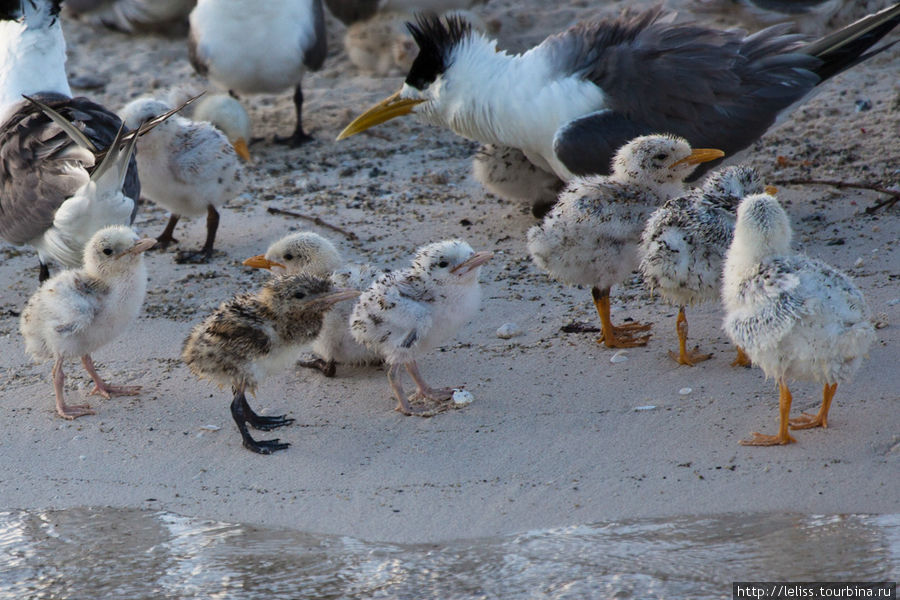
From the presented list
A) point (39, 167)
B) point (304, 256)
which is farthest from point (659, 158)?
point (39, 167)

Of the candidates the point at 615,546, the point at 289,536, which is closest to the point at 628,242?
the point at 615,546

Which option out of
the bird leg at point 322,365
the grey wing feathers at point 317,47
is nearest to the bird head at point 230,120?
the grey wing feathers at point 317,47

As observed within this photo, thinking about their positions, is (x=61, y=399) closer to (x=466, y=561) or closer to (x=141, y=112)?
(x=466, y=561)

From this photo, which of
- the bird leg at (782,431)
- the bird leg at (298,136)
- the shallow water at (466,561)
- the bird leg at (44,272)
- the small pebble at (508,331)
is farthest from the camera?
the bird leg at (298,136)

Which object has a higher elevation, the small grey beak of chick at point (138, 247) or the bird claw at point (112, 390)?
the small grey beak of chick at point (138, 247)

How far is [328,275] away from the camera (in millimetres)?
5074

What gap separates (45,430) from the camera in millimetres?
4613

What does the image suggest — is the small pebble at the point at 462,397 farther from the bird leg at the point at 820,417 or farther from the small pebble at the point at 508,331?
the bird leg at the point at 820,417

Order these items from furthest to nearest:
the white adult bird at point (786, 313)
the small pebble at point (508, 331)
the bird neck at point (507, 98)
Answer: the bird neck at point (507, 98)
the small pebble at point (508, 331)
the white adult bird at point (786, 313)

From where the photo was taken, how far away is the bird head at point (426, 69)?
21.6 feet

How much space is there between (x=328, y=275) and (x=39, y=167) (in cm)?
169

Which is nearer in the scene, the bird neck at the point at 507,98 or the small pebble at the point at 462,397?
the small pebble at the point at 462,397

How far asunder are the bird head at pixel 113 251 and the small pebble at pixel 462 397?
1428 mm

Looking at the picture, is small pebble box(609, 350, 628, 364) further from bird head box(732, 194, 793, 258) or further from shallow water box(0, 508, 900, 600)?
shallow water box(0, 508, 900, 600)
